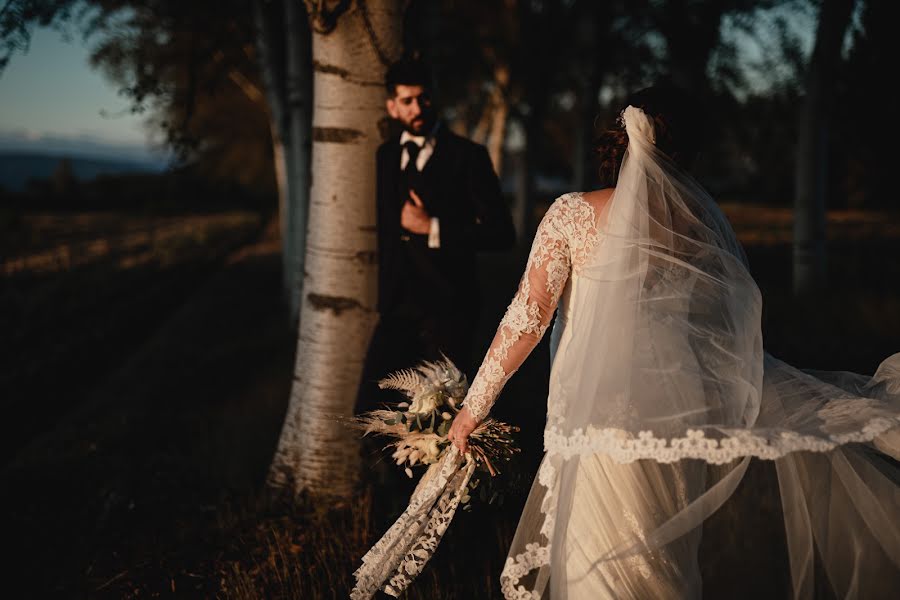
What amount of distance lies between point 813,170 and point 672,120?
870cm

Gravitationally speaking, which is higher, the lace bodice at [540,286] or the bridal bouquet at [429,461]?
the lace bodice at [540,286]

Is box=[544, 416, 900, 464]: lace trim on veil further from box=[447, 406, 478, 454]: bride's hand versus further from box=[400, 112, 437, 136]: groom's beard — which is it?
box=[400, 112, 437, 136]: groom's beard

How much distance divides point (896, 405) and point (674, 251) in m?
0.95

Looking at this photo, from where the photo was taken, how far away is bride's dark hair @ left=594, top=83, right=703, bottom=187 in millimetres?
2502

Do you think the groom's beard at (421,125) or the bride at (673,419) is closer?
the bride at (673,419)

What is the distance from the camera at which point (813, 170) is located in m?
10.0

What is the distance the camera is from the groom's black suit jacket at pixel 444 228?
3.93 m

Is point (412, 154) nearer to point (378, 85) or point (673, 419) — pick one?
point (378, 85)

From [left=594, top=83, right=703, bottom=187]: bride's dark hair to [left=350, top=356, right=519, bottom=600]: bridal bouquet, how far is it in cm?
115

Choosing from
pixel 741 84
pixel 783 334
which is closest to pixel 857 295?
pixel 783 334

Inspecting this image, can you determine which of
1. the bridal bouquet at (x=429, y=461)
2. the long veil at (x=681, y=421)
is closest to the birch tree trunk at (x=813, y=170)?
the long veil at (x=681, y=421)

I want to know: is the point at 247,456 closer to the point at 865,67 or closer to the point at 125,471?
the point at 125,471

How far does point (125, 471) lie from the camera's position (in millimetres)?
5594

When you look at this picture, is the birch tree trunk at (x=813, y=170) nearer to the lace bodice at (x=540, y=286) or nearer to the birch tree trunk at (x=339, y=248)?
the birch tree trunk at (x=339, y=248)
